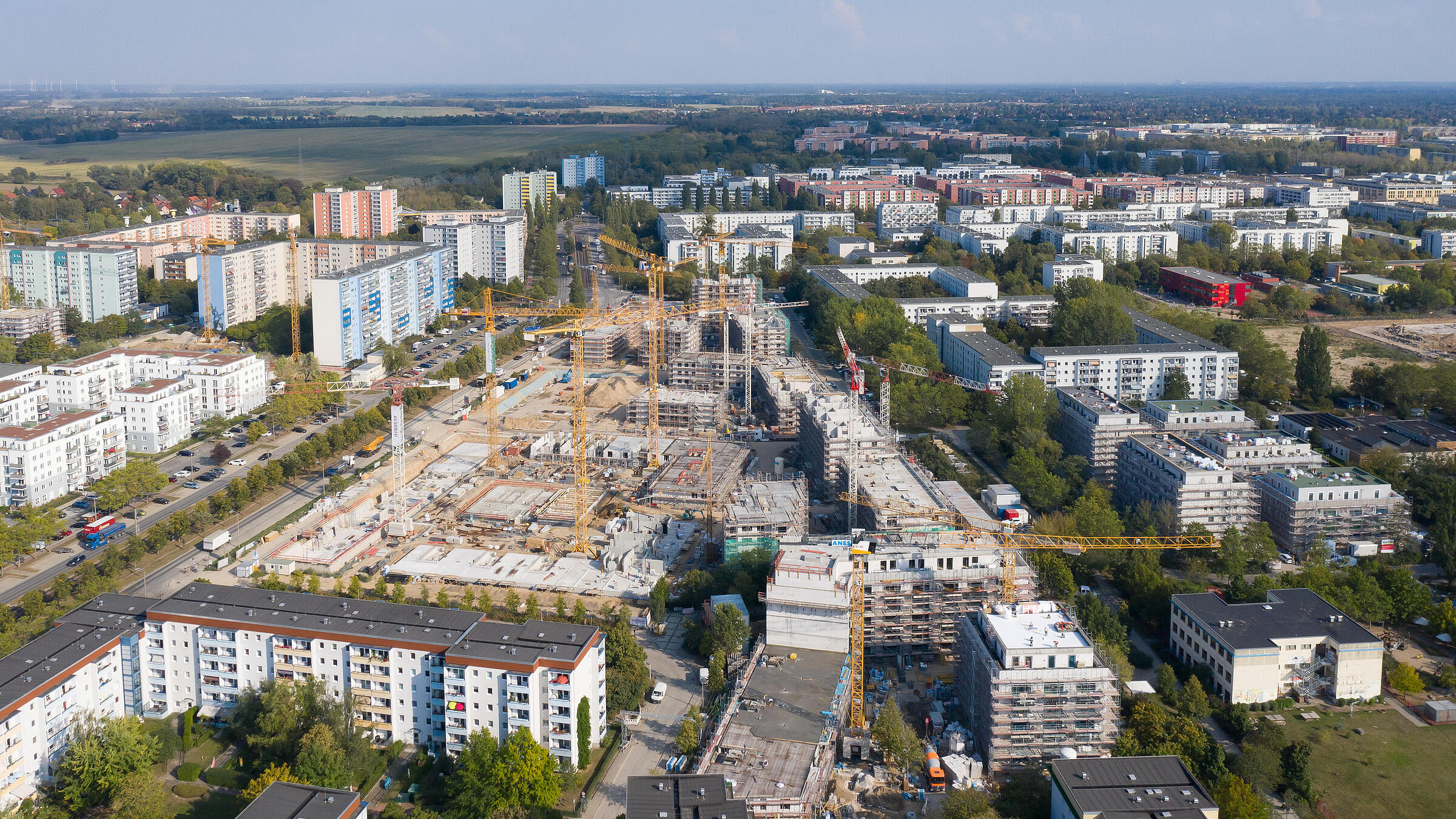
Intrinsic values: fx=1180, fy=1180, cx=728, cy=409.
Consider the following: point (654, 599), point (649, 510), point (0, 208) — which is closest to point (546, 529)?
point (649, 510)

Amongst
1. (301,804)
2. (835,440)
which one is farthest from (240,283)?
(301,804)

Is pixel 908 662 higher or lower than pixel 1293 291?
lower

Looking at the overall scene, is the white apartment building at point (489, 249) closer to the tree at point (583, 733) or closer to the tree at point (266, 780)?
the tree at point (583, 733)

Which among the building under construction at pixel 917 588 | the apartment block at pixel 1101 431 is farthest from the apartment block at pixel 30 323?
the apartment block at pixel 1101 431

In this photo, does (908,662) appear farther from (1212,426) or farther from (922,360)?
(922,360)

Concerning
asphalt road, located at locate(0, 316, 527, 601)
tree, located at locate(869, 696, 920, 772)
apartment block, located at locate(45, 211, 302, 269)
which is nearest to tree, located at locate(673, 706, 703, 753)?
tree, located at locate(869, 696, 920, 772)

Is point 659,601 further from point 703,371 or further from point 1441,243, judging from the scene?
point 1441,243
